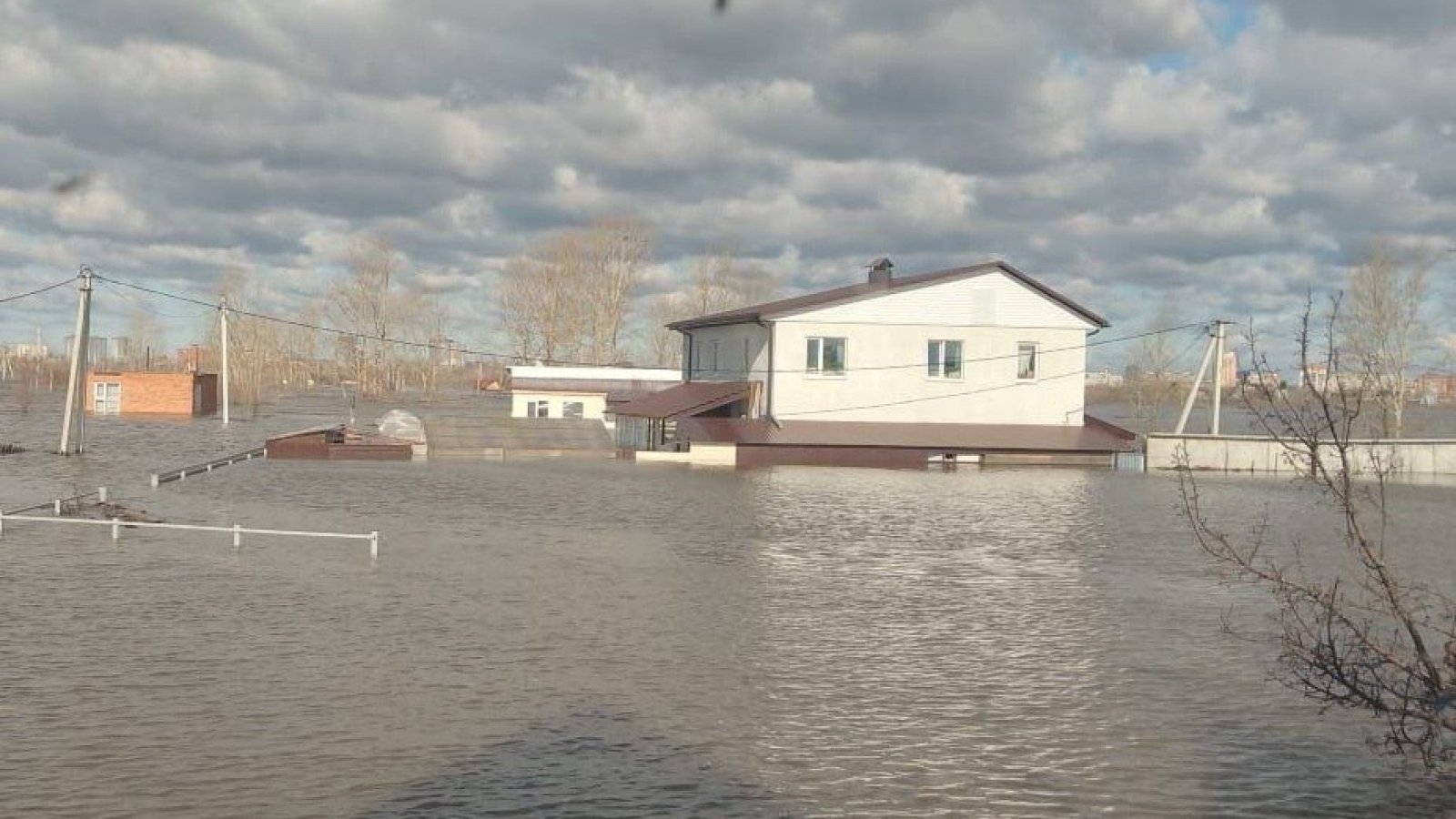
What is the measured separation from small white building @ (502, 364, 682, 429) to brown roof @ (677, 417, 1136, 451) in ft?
47.4

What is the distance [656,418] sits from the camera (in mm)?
45219

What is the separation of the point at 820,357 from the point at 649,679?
33353 millimetres

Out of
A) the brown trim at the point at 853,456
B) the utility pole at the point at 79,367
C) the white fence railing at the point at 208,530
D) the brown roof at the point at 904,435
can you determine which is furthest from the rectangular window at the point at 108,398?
the white fence railing at the point at 208,530

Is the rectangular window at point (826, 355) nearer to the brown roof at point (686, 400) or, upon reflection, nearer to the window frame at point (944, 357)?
the brown roof at point (686, 400)

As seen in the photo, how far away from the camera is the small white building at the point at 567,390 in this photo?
59.1 meters

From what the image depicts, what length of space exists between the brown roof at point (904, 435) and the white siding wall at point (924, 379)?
440mm

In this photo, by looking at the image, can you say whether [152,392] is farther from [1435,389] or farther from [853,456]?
[1435,389]

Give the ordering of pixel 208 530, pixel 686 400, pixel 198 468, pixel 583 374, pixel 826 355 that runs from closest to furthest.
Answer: pixel 208 530, pixel 198 468, pixel 826 355, pixel 686 400, pixel 583 374

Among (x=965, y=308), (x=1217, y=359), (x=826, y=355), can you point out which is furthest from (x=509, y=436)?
(x=1217, y=359)

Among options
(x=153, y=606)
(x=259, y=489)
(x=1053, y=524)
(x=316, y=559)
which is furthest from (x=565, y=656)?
(x=259, y=489)

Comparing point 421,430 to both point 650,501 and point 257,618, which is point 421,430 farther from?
point 257,618

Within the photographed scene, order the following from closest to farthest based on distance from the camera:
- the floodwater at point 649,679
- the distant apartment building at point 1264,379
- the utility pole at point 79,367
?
1. the distant apartment building at point 1264,379
2. the floodwater at point 649,679
3. the utility pole at point 79,367

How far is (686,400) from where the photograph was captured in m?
45.7

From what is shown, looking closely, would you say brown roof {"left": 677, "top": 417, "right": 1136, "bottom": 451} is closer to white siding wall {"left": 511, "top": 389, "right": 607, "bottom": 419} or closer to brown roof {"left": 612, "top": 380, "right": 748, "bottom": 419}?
brown roof {"left": 612, "top": 380, "right": 748, "bottom": 419}
